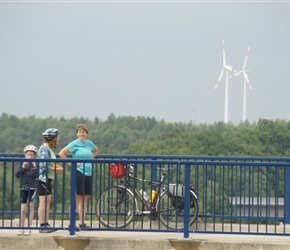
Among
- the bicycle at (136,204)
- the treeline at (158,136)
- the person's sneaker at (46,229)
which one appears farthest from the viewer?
the treeline at (158,136)

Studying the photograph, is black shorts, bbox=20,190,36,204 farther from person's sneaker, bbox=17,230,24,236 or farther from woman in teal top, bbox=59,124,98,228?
woman in teal top, bbox=59,124,98,228

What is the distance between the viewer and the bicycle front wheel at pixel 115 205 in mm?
15102

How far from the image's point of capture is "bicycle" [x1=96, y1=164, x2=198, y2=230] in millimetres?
14852

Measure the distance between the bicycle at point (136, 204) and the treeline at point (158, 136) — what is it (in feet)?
173

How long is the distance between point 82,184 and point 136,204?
1327 millimetres

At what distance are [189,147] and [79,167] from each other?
8913 cm

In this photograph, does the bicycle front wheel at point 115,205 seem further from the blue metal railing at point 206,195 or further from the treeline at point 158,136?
the treeline at point 158,136

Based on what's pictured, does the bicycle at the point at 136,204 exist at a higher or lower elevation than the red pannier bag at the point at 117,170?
lower

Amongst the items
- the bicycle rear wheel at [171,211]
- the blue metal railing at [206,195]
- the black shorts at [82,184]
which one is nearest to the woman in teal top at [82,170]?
the black shorts at [82,184]

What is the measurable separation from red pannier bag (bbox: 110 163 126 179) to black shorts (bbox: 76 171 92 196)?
15.2 inches

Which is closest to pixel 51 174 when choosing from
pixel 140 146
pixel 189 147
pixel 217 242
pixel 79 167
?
pixel 79 167

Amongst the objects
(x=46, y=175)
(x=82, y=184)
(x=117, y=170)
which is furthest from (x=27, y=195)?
(x=117, y=170)

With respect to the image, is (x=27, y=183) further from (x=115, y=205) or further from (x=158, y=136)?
(x=158, y=136)

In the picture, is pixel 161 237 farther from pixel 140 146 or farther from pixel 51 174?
pixel 140 146
